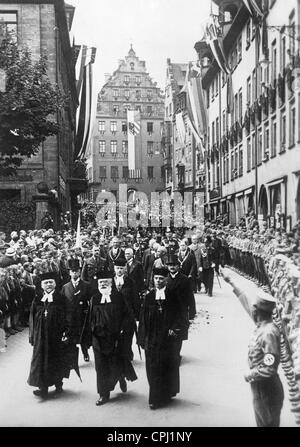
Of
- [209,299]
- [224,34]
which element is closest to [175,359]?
[224,34]

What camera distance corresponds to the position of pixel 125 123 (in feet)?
30.9

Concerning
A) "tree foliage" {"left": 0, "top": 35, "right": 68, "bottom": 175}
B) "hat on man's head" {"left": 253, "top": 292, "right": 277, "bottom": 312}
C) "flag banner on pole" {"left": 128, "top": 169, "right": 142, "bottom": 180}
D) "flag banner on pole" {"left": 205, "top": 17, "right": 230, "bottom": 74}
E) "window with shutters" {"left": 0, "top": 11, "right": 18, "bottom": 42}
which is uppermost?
"window with shutters" {"left": 0, "top": 11, "right": 18, "bottom": 42}

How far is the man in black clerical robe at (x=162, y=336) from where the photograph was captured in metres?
7.27

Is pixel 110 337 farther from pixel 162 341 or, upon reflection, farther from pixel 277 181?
pixel 277 181

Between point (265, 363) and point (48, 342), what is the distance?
351cm

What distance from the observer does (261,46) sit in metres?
7.77

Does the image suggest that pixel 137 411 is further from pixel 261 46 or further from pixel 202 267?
pixel 202 267

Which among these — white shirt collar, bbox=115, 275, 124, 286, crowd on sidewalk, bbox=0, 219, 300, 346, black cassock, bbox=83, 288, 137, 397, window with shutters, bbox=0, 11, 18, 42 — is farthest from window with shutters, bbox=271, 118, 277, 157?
window with shutters, bbox=0, 11, 18, 42

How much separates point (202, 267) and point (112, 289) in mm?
9041

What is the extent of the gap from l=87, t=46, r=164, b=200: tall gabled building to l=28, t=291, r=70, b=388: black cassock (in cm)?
239

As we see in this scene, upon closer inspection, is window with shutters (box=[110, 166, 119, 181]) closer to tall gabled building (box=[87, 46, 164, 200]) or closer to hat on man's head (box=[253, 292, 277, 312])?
tall gabled building (box=[87, 46, 164, 200])

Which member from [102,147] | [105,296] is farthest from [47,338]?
[102,147]

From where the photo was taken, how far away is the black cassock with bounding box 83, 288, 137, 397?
7582 millimetres

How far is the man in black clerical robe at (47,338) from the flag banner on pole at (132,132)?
2.46m
